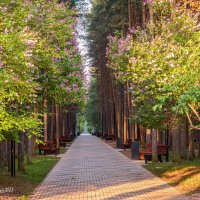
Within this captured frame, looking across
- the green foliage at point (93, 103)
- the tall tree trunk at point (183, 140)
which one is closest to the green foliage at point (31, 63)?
the tall tree trunk at point (183, 140)

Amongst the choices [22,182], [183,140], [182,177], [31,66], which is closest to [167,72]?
[182,177]

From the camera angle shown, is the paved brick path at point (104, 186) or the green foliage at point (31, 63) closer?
the green foliage at point (31, 63)

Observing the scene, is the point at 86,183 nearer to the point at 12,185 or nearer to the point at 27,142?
the point at 12,185

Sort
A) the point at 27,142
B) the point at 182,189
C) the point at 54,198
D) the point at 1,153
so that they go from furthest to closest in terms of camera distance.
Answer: the point at 27,142, the point at 1,153, the point at 182,189, the point at 54,198

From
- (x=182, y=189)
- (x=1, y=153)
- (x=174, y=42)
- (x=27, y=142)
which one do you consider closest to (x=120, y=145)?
(x=27, y=142)

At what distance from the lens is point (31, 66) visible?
36.4 ft

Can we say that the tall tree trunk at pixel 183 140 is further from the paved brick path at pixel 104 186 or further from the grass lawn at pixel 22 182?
the grass lawn at pixel 22 182

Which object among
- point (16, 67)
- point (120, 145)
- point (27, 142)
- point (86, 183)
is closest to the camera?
point (16, 67)

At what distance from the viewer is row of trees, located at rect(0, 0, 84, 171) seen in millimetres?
10141

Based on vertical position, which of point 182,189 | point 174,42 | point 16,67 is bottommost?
point 182,189

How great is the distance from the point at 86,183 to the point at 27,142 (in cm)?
905

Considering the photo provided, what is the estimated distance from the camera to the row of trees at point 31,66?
1014 cm

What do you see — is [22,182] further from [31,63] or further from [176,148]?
[176,148]

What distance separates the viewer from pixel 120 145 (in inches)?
1545
